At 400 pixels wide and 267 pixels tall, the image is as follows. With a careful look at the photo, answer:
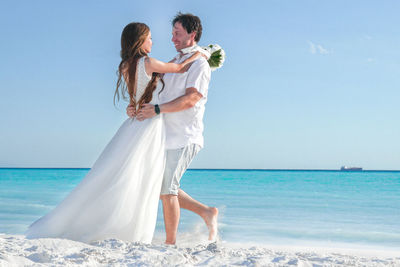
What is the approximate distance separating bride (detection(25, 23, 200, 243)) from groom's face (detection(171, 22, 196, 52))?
0.76 feet

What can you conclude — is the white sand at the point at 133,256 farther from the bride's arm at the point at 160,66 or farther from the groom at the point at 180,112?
the bride's arm at the point at 160,66

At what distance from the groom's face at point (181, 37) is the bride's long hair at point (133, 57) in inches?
10.6

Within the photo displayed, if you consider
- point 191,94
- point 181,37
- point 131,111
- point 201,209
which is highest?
point 181,37

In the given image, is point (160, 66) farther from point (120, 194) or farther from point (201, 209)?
point (201, 209)

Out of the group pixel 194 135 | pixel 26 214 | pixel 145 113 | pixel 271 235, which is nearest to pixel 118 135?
pixel 145 113

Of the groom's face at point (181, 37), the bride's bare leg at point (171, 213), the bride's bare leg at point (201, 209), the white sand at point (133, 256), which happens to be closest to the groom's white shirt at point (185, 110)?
the groom's face at point (181, 37)

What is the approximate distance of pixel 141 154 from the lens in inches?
132

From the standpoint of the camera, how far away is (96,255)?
9.02 feet

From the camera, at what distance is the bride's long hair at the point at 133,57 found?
131 inches

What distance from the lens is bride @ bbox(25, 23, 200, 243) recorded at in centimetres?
328

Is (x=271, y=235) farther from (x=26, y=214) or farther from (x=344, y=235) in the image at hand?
(x=26, y=214)

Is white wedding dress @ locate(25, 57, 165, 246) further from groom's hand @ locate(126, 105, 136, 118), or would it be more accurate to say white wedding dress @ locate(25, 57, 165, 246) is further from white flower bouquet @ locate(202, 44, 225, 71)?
white flower bouquet @ locate(202, 44, 225, 71)

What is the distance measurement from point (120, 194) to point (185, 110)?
0.79 meters

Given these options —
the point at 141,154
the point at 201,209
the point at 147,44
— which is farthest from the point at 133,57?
the point at 201,209
